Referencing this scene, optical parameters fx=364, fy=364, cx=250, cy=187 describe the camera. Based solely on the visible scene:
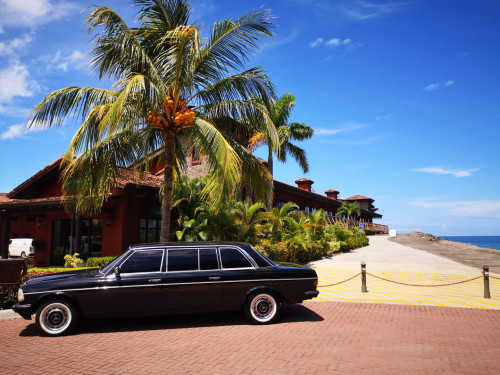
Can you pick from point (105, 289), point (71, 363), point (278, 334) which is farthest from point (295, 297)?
point (71, 363)

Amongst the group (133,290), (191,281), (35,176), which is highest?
(35,176)

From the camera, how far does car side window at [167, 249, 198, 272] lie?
22.9 feet

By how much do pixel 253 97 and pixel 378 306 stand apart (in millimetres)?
7103

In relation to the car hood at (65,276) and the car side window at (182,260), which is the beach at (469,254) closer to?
the car side window at (182,260)

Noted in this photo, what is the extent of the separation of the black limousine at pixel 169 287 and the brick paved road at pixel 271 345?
1.29 ft

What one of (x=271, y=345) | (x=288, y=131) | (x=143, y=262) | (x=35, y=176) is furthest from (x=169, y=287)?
(x=288, y=131)

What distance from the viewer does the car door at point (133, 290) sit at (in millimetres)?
6570

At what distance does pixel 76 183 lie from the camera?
1080cm

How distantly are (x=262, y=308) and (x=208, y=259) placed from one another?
143 cm

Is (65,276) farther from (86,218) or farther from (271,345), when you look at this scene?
(86,218)

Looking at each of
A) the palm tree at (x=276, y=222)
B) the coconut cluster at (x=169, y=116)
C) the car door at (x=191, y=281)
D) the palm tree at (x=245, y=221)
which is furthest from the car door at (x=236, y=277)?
the palm tree at (x=276, y=222)

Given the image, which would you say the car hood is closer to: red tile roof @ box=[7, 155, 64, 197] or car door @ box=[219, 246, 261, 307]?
car door @ box=[219, 246, 261, 307]

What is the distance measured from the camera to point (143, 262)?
6898 mm

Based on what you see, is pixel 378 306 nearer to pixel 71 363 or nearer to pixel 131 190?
pixel 71 363
